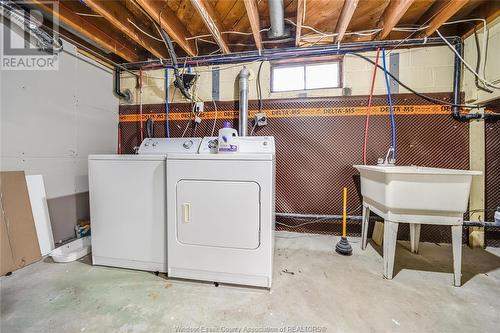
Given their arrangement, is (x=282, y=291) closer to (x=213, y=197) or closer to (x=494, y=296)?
(x=213, y=197)

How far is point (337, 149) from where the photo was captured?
2.42m

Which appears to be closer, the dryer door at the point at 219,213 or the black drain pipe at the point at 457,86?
the dryer door at the point at 219,213

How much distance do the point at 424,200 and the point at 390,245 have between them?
1.37ft

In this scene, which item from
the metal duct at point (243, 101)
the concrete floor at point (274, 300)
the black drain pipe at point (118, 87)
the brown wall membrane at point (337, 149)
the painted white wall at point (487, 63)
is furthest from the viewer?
the black drain pipe at point (118, 87)

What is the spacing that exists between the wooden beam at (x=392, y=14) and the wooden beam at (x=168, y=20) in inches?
82.4

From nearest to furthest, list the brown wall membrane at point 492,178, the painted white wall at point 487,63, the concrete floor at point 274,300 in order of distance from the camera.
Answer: the concrete floor at point 274,300 < the painted white wall at point 487,63 < the brown wall membrane at point 492,178

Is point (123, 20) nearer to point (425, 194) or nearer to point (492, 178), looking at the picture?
point (425, 194)

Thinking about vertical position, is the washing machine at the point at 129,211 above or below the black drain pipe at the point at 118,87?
below

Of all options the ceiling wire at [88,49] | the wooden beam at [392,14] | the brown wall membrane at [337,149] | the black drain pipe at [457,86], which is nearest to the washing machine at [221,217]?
the brown wall membrane at [337,149]

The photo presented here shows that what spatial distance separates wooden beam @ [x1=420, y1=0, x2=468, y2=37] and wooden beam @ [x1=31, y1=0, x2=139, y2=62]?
337 cm

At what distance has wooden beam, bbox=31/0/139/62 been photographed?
177cm

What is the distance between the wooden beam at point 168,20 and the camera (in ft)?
5.72

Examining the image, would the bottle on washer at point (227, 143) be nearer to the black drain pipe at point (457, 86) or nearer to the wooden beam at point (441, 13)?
the wooden beam at point (441, 13)

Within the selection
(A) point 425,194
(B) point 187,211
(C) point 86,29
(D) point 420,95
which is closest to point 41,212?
(B) point 187,211
